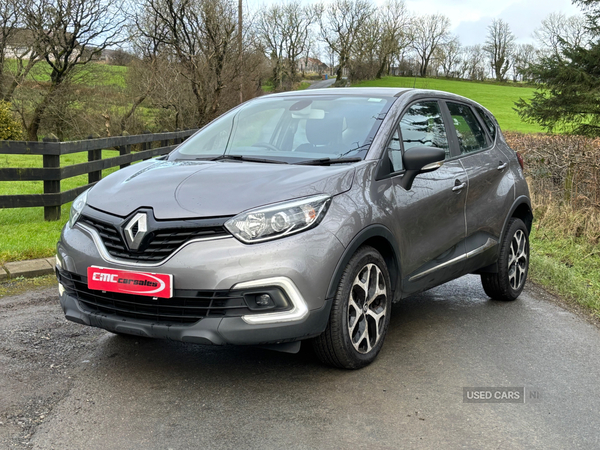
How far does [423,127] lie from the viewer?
4.82m

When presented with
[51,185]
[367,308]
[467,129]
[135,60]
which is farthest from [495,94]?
[367,308]

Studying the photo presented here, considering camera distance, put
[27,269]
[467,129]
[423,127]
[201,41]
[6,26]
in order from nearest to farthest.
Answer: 1. [423,127]
2. [467,129]
3. [27,269]
4. [201,41]
5. [6,26]

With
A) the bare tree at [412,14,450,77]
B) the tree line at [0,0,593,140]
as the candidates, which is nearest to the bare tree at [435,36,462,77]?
the bare tree at [412,14,450,77]

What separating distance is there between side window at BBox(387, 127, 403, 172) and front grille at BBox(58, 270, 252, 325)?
1.52 metres

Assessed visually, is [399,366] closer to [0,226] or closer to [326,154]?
[326,154]

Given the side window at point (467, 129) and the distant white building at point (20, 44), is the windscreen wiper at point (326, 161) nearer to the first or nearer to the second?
the side window at point (467, 129)

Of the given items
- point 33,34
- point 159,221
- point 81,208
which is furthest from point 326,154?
point 33,34

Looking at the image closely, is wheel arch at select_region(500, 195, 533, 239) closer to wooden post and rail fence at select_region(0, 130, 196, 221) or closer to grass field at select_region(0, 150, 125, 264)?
grass field at select_region(0, 150, 125, 264)

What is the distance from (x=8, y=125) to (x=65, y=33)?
554 centimetres

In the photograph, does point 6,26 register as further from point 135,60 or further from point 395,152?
point 395,152

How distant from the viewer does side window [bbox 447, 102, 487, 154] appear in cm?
529

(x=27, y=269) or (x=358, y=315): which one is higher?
(x=358, y=315)

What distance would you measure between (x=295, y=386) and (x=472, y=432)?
40.4 inches

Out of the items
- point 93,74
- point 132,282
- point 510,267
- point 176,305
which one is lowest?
point 510,267
